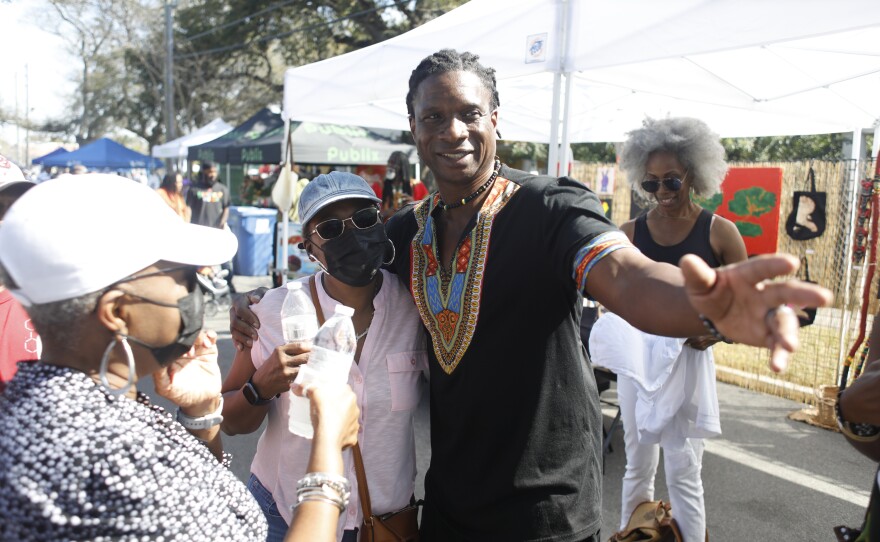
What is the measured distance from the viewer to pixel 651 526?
3125mm

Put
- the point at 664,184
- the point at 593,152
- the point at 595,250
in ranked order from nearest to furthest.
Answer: the point at 595,250 < the point at 664,184 < the point at 593,152

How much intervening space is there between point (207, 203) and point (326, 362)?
9.29 meters

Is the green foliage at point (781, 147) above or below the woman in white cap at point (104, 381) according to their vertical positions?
above

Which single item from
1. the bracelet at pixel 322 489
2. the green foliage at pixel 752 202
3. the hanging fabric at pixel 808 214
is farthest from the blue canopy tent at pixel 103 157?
the bracelet at pixel 322 489

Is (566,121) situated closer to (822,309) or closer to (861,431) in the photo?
(861,431)

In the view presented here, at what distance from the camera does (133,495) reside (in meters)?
1.09

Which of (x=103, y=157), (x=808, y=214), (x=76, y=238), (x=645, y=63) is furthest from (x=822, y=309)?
(x=103, y=157)

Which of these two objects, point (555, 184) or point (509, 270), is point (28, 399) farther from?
point (555, 184)

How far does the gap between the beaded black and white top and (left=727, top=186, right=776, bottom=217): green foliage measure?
25.6 ft

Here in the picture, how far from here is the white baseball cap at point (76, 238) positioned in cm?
108

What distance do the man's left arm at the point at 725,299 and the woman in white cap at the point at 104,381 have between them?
0.71 m

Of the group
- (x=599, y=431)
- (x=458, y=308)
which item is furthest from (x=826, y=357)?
(x=458, y=308)

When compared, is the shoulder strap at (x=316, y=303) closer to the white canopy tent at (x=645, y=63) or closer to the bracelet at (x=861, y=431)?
the bracelet at (x=861, y=431)

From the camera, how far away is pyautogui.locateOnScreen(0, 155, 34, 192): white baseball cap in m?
2.44
